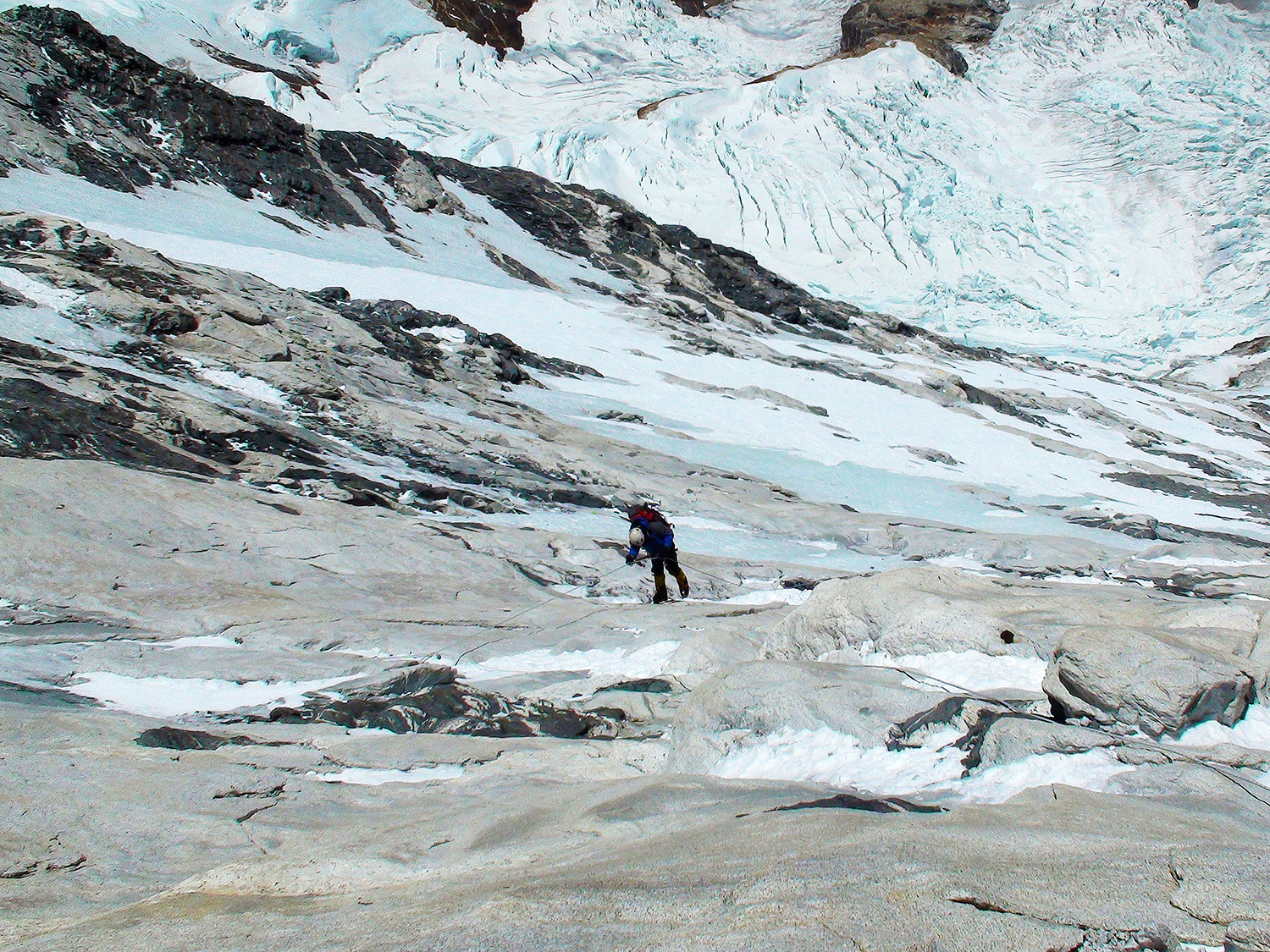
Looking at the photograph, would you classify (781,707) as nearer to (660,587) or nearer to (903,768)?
(903,768)

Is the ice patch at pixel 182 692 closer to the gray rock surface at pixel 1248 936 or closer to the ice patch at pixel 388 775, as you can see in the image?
the ice patch at pixel 388 775

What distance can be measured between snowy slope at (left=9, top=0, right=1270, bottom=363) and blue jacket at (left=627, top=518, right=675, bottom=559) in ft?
209

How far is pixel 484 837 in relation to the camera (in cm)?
310

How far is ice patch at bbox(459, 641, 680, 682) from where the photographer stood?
6484 millimetres

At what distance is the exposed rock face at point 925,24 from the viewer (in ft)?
329

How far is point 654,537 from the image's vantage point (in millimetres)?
9578

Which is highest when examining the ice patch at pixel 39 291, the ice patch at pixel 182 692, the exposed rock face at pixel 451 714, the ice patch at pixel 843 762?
the ice patch at pixel 843 762

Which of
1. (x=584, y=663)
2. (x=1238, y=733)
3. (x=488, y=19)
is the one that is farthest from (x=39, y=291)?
(x=488, y=19)

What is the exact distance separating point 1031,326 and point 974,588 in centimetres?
7107

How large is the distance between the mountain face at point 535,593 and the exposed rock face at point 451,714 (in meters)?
0.04

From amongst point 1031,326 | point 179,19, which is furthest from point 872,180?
point 179,19

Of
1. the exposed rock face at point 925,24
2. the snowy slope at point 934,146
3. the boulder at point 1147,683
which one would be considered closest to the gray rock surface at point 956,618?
the boulder at point 1147,683

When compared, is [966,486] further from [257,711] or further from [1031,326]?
[1031,326]

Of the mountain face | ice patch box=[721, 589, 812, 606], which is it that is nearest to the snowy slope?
the mountain face
